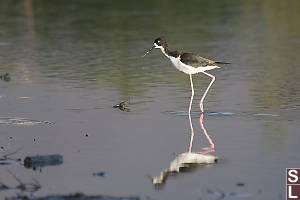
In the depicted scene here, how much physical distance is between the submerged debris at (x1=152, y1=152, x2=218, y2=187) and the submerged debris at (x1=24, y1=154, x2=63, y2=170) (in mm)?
1437

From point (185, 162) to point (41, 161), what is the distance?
1.85 meters

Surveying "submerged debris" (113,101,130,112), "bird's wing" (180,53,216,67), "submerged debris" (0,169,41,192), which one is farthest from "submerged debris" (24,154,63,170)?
"bird's wing" (180,53,216,67)

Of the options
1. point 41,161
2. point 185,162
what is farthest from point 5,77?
point 185,162

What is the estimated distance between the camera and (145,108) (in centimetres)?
1330

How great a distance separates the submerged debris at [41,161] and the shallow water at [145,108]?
110 millimetres

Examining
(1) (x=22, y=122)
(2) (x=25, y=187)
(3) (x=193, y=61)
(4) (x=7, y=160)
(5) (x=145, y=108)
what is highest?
(3) (x=193, y=61)

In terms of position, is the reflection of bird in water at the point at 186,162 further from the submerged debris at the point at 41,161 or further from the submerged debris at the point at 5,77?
the submerged debris at the point at 5,77

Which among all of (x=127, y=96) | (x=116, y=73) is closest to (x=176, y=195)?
(x=127, y=96)

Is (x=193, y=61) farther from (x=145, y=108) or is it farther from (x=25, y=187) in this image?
(x=25, y=187)

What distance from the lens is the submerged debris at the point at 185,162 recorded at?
8555 mm

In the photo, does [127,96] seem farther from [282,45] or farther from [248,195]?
[282,45]

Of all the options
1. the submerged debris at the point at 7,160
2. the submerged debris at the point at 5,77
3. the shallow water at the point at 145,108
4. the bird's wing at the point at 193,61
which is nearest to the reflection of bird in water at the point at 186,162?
the shallow water at the point at 145,108

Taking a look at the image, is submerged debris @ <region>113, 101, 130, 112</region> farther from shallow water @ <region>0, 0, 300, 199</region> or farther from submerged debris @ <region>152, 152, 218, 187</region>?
submerged debris @ <region>152, 152, 218, 187</region>

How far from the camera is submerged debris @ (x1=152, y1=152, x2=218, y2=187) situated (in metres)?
Answer: 8.55
